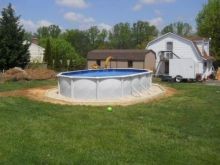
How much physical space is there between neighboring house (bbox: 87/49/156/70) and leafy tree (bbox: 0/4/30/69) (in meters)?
12.0

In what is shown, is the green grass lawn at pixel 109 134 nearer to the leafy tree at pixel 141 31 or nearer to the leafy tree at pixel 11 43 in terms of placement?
the leafy tree at pixel 11 43

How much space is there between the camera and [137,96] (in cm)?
1955

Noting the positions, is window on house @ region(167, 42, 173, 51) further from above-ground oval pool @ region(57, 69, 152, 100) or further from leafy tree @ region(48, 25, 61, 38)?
leafy tree @ region(48, 25, 61, 38)

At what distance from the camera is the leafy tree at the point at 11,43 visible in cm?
3691

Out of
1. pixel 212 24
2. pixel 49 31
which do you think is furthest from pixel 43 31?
pixel 212 24

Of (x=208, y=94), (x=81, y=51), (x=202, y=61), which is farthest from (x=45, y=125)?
(x=81, y=51)

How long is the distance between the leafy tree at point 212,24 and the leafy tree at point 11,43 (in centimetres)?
2517

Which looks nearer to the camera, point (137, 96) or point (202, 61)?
point (137, 96)

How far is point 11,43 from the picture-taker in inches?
1464

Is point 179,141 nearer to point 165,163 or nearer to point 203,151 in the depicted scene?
point 203,151

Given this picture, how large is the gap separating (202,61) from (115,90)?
1002 inches

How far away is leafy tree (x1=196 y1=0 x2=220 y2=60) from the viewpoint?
53.0 metres

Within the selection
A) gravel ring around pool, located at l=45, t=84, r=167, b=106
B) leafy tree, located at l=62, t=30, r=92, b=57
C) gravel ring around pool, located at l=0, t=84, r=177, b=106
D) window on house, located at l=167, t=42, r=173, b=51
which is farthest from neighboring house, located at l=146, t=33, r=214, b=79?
leafy tree, located at l=62, t=30, r=92, b=57

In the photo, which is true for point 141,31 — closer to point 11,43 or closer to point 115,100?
point 11,43
